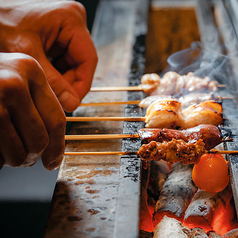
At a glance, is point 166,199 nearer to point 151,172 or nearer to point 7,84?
point 151,172

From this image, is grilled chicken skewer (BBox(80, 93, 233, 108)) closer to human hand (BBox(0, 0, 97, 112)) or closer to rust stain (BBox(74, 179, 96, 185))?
human hand (BBox(0, 0, 97, 112))

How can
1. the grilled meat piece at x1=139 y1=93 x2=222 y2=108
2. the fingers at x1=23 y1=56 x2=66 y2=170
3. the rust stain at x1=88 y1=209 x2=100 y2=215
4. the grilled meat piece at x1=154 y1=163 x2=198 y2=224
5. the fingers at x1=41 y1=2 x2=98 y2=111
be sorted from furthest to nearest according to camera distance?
the grilled meat piece at x1=139 y1=93 x2=222 y2=108
the fingers at x1=41 y1=2 x2=98 y2=111
the grilled meat piece at x1=154 y1=163 x2=198 y2=224
the rust stain at x1=88 y1=209 x2=100 y2=215
the fingers at x1=23 y1=56 x2=66 y2=170

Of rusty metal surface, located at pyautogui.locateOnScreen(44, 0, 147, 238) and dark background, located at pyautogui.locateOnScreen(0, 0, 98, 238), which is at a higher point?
rusty metal surface, located at pyautogui.locateOnScreen(44, 0, 147, 238)

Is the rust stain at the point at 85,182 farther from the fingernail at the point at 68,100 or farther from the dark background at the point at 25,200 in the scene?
the dark background at the point at 25,200

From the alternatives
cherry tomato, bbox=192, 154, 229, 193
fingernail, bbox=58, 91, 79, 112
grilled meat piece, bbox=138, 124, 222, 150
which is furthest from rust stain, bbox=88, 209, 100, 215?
fingernail, bbox=58, 91, 79, 112

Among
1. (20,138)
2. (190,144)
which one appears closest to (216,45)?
(190,144)

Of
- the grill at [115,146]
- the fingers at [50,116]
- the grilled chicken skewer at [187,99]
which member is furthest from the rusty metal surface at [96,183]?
the fingers at [50,116]

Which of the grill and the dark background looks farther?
the dark background
